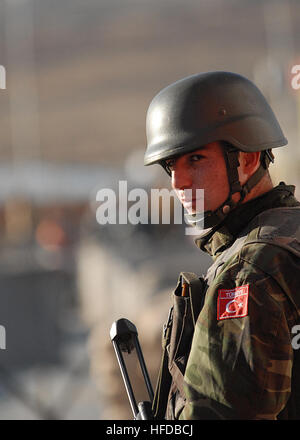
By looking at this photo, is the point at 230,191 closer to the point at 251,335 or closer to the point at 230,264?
the point at 230,264

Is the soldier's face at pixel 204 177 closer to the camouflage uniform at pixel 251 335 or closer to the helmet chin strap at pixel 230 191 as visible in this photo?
the helmet chin strap at pixel 230 191

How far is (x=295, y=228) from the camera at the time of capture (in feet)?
4.76

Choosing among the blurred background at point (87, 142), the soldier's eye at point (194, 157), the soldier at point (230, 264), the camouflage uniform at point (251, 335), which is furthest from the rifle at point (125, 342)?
the blurred background at point (87, 142)

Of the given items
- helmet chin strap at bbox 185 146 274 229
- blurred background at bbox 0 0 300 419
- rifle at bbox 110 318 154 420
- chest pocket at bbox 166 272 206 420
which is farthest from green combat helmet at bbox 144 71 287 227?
blurred background at bbox 0 0 300 419

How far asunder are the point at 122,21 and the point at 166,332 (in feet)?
11.2

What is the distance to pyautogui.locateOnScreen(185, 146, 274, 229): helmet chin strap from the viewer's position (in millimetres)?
1582

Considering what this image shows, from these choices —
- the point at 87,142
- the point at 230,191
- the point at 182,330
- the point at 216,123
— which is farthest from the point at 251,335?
the point at 87,142

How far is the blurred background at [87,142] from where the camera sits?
4.47 metres

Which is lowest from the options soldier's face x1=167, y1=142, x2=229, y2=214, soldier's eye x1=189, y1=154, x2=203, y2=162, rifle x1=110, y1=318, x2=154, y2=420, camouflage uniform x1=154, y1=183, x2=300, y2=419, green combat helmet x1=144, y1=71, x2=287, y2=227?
rifle x1=110, y1=318, x2=154, y2=420

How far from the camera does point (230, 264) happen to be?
1.41m

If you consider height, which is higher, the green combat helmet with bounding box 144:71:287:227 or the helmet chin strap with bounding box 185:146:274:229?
the green combat helmet with bounding box 144:71:287:227

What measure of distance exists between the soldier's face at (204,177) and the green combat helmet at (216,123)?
15 millimetres

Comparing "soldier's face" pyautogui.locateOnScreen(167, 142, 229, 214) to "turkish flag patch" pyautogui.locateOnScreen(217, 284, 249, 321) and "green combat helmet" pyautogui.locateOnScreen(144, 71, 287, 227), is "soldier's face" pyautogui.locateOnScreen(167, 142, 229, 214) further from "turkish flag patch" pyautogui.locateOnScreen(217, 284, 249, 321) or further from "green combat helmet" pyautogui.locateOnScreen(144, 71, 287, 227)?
"turkish flag patch" pyautogui.locateOnScreen(217, 284, 249, 321)
